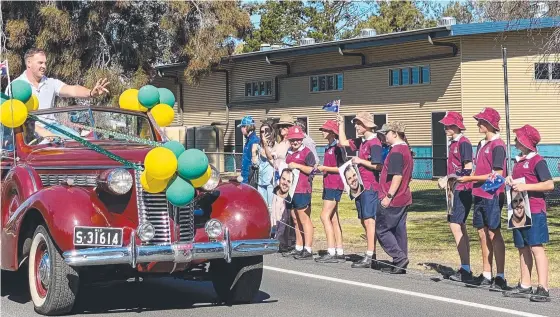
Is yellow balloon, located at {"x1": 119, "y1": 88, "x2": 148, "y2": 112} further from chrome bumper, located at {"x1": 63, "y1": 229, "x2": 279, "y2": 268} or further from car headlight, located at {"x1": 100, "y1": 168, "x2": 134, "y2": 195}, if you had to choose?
chrome bumper, located at {"x1": 63, "y1": 229, "x2": 279, "y2": 268}

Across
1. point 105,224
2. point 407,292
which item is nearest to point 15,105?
point 105,224

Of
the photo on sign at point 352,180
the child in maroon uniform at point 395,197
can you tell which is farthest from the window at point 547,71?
the child in maroon uniform at point 395,197

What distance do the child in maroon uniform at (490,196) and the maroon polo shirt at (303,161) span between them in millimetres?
2827

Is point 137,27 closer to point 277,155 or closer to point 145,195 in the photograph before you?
point 277,155

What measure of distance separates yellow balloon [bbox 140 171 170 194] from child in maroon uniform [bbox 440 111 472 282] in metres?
4.23

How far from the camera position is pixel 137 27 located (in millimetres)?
39844

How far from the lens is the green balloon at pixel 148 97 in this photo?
10547 millimetres

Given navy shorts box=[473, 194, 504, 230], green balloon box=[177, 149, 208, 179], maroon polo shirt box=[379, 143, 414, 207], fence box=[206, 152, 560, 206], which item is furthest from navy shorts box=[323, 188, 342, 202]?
fence box=[206, 152, 560, 206]

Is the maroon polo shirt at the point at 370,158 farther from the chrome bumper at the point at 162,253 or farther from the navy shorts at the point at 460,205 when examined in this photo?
the chrome bumper at the point at 162,253

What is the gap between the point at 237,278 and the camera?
920cm

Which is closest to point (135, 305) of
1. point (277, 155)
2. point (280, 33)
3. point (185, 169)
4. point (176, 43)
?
point (185, 169)

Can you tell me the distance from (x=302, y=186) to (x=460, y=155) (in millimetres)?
2757

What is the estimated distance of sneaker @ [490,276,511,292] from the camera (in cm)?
1025

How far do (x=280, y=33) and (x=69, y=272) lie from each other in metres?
58.8
